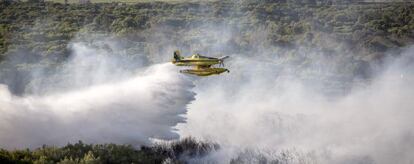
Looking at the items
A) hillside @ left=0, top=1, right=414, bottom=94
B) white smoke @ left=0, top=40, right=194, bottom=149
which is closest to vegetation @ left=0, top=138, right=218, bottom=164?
white smoke @ left=0, top=40, right=194, bottom=149

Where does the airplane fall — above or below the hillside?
below

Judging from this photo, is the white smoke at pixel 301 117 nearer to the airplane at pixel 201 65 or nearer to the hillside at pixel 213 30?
the airplane at pixel 201 65

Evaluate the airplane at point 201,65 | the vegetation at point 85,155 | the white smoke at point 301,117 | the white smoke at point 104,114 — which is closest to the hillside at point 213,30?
the white smoke at point 301,117

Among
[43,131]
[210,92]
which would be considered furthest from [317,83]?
[43,131]

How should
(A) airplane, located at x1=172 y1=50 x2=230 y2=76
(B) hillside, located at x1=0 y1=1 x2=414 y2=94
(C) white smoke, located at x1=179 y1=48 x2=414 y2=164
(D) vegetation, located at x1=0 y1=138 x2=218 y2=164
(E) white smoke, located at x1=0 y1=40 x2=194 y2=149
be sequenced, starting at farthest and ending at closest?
(B) hillside, located at x1=0 y1=1 x2=414 y2=94
(C) white smoke, located at x1=179 y1=48 x2=414 y2=164
(E) white smoke, located at x1=0 y1=40 x2=194 y2=149
(A) airplane, located at x1=172 y1=50 x2=230 y2=76
(D) vegetation, located at x1=0 y1=138 x2=218 y2=164

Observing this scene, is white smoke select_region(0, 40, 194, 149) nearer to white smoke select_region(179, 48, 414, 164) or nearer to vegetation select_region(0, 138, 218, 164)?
vegetation select_region(0, 138, 218, 164)

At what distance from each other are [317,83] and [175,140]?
39.4 metres

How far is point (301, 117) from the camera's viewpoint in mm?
54562

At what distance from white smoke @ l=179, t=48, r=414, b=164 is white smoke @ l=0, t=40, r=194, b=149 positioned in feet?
17.2

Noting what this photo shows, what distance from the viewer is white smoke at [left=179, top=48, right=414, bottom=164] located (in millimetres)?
40406

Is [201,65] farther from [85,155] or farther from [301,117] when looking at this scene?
[301,117]

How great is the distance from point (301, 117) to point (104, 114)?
22.8m

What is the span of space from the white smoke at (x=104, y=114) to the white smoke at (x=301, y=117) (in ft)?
17.2

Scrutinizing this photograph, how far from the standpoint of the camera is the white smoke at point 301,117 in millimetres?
40406
